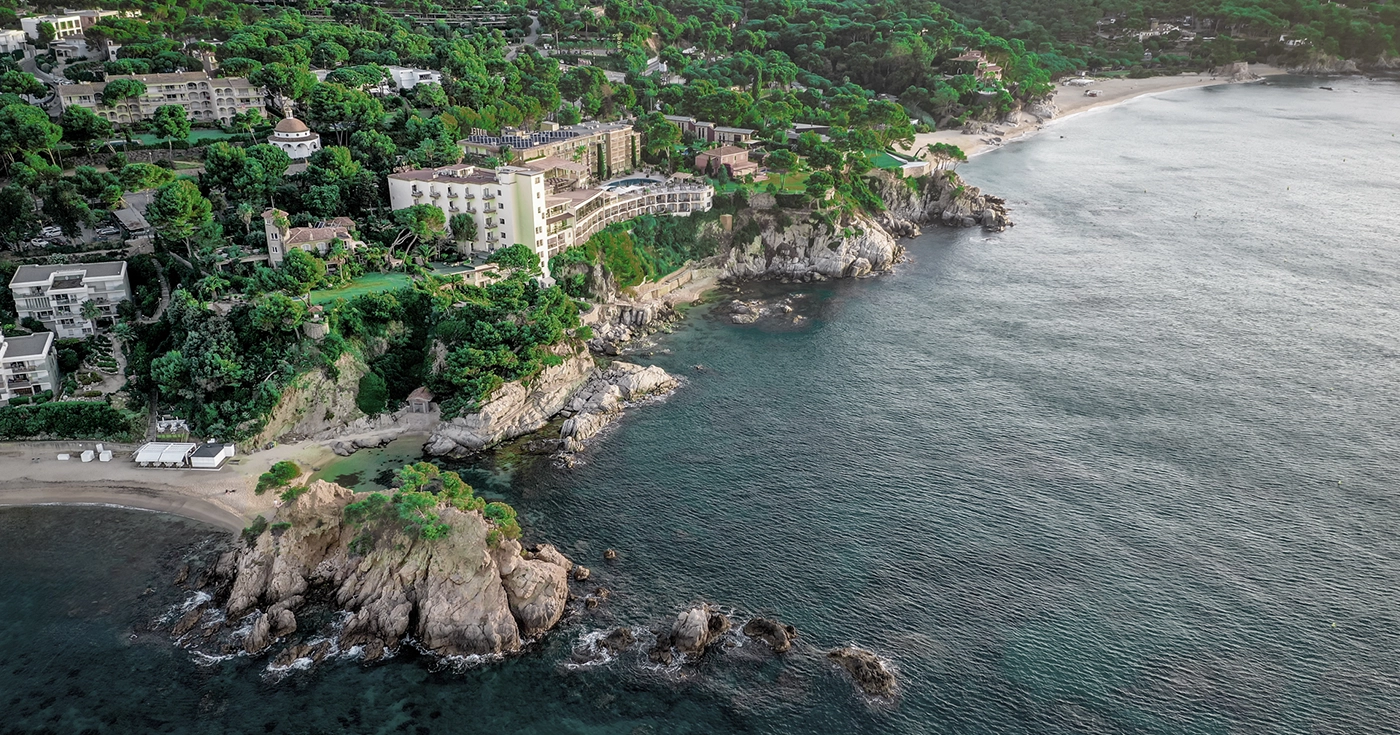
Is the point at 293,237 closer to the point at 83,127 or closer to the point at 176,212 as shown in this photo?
the point at 176,212

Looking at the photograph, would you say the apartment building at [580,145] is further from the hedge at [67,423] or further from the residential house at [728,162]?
the hedge at [67,423]

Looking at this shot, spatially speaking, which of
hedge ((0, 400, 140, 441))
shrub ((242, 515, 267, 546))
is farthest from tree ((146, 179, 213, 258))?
shrub ((242, 515, 267, 546))

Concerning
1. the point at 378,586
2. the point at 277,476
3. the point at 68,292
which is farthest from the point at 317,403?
the point at 68,292

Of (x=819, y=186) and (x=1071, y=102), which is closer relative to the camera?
(x=819, y=186)

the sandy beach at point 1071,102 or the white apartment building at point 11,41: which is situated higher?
the white apartment building at point 11,41

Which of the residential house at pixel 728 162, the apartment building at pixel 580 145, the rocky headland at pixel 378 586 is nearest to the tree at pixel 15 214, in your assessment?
the apartment building at pixel 580 145

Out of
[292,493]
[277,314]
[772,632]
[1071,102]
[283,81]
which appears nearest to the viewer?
[772,632]
